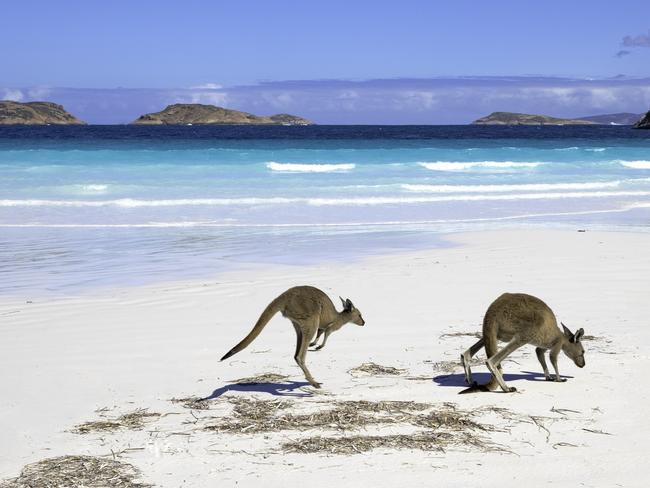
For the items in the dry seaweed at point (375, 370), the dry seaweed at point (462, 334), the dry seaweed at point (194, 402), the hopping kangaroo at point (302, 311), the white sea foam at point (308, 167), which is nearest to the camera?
the dry seaweed at point (194, 402)

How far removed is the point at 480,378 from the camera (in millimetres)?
6000

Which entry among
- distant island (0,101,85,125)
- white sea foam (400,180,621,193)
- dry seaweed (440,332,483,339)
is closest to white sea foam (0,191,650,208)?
white sea foam (400,180,621,193)

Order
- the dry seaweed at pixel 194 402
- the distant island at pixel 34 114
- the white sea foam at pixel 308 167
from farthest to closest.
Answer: the distant island at pixel 34 114
the white sea foam at pixel 308 167
the dry seaweed at pixel 194 402

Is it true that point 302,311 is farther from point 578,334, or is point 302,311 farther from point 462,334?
point 462,334

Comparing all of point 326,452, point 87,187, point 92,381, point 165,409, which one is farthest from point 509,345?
point 87,187

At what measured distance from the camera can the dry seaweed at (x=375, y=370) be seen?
6016mm

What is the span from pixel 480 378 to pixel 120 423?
2412 millimetres

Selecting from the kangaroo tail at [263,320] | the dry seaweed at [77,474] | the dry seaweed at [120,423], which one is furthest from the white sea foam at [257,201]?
the dry seaweed at [77,474]

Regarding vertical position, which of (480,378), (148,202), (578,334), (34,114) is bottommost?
(148,202)

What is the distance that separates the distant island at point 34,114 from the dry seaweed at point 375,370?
125 metres

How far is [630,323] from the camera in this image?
7.40 m

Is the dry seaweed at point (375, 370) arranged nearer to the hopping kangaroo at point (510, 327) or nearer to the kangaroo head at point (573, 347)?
the hopping kangaroo at point (510, 327)

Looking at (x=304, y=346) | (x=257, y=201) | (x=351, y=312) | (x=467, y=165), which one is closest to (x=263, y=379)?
(x=304, y=346)

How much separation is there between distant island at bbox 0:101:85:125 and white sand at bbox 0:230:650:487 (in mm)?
121353
